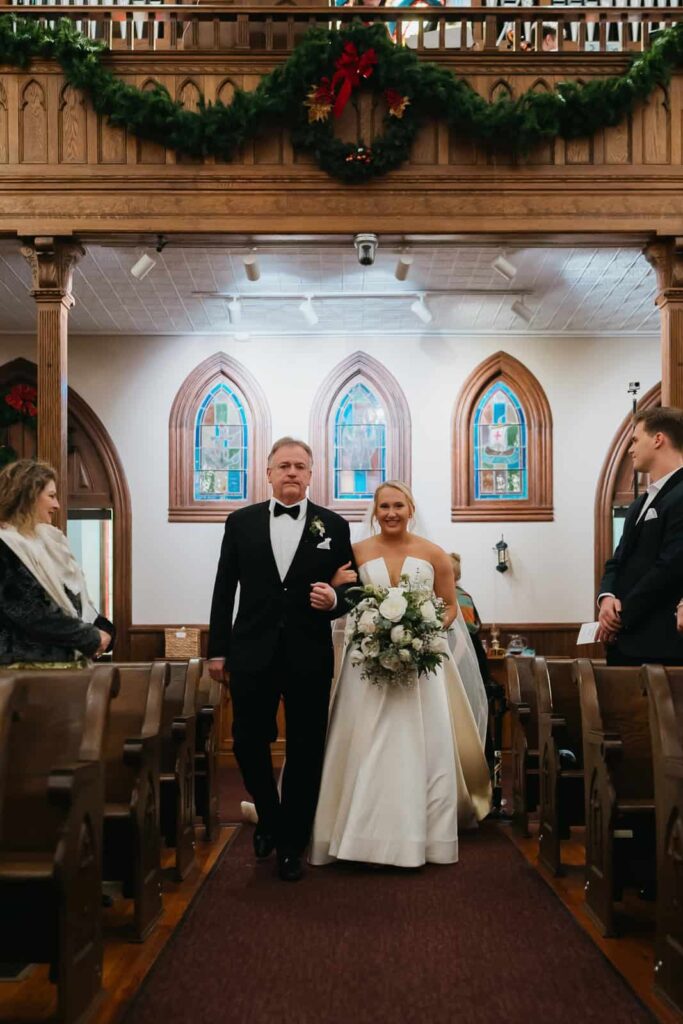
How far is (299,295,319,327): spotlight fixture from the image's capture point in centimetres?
1041

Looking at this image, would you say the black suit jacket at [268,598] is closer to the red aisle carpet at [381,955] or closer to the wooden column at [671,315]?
the red aisle carpet at [381,955]

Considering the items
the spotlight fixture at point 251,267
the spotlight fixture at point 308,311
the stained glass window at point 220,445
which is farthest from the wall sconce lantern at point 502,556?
the spotlight fixture at point 251,267

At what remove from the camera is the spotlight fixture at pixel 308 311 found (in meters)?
10.4

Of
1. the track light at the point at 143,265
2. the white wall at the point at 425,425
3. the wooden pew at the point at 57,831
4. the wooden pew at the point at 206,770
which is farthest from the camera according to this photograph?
the white wall at the point at 425,425

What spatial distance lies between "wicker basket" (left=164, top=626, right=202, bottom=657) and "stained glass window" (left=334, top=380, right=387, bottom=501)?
85.7 inches

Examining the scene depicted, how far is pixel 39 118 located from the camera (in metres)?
7.54

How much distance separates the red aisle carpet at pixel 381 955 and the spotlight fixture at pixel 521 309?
20.5 ft

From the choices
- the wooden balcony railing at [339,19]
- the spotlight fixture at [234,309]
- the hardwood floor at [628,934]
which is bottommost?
the hardwood floor at [628,934]

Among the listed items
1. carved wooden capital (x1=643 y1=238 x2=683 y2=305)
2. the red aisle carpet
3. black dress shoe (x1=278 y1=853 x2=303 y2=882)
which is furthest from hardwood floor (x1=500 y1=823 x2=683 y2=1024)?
carved wooden capital (x1=643 y1=238 x2=683 y2=305)

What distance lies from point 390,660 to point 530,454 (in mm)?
7022

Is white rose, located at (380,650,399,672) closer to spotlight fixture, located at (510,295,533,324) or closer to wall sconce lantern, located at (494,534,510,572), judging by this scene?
spotlight fixture, located at (510,295,533,324)

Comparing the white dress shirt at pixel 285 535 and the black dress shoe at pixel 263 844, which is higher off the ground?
the white dress shirt at pixel 285 535

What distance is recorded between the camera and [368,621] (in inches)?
212

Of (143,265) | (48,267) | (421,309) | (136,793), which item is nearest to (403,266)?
(421,309)
